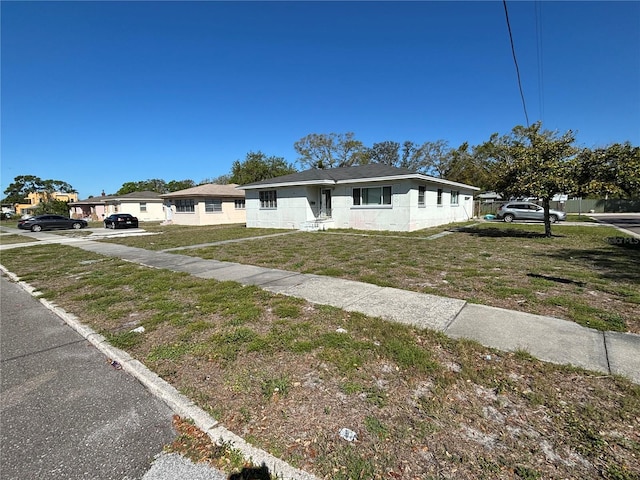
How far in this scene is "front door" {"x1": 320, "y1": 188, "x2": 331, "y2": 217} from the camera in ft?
65.9

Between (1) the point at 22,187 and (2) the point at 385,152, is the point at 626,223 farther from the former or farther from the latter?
(1) the point at 22,187

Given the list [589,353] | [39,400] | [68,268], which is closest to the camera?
[39,400]

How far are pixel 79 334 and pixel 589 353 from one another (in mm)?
6418

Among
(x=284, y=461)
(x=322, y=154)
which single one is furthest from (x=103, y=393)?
(x=322, y=154)

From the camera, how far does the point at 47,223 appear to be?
2594 centimetres

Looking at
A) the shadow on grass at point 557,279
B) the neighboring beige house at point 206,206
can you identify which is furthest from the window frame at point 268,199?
the shadow on grass at point 557,279

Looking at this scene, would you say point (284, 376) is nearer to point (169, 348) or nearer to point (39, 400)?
point (169, 348)

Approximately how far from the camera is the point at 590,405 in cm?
246

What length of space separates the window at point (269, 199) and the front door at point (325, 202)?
3.37 m

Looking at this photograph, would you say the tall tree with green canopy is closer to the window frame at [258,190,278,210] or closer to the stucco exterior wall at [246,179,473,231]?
the stucco exterior wall at [246,179,473,231]

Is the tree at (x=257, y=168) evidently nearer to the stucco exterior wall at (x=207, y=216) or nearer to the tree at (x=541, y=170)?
the stucco exterior wall at (x=207, y=216)

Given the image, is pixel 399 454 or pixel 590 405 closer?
pixel 399 454

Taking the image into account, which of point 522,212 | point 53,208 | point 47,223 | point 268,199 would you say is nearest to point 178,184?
point 53,208

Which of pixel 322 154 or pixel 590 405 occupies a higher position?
pixel 322 154
